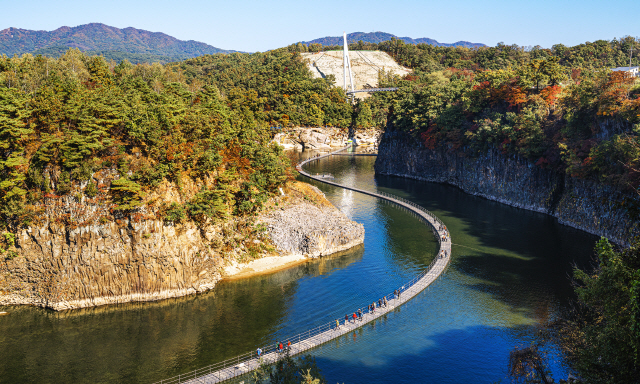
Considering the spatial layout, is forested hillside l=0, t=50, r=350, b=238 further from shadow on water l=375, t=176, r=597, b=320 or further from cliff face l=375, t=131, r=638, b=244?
cliff face l=375, t=131, r=638, b=244

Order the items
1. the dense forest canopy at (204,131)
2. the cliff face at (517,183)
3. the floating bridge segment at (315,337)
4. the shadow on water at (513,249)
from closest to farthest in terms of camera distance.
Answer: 1. the floating bridge segment at (315,337)
2. the dense forest canopy at (204,131)
3. the shadow on water at (513,249)
4. the cliff face at (517,183)

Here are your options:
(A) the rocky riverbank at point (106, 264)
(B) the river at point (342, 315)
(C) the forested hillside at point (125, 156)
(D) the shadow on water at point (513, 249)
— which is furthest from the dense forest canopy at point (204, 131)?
(B) the river at point (342, 315)

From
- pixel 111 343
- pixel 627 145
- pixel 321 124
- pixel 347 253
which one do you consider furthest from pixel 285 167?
pixel 321 124

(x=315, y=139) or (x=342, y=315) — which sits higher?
(x=315, y=139)

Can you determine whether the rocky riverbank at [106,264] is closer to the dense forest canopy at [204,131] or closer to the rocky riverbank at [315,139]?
the dense forest canopy at [204,131]

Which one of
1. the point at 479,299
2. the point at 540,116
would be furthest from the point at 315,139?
the point at 479,299

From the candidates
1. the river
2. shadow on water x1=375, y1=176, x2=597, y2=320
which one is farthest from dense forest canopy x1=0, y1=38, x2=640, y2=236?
the river

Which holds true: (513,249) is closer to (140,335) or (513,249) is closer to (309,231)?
(309,231)
